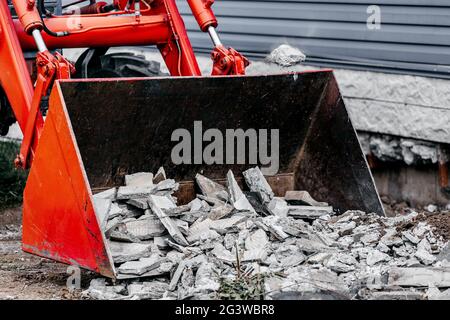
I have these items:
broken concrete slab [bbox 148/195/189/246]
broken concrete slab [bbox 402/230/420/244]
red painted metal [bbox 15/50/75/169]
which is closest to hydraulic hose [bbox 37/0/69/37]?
red painted metal [bbox 15/50/75/169]

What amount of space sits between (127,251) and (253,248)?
0.76 m

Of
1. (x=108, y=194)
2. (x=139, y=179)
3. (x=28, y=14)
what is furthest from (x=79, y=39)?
(x=108, y=194)

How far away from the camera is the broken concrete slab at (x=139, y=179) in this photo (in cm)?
639

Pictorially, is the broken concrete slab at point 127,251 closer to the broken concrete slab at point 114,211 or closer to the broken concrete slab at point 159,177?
the broken concrete slab at point 114,211

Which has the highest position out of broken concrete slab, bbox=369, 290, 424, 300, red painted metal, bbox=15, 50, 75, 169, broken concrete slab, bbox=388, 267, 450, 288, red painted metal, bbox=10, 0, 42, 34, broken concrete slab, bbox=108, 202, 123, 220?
red painted metal, bbox=10, 0, 42, 34

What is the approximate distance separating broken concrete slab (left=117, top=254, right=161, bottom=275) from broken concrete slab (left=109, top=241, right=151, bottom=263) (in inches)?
1.4

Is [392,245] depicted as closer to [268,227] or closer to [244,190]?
[268,227]

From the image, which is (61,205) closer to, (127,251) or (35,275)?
(127,251)

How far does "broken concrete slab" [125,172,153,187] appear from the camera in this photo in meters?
6.39

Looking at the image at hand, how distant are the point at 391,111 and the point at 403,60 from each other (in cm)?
48

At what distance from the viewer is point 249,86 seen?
662 cm

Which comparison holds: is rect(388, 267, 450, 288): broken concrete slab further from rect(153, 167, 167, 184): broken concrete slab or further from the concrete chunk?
rect(153, 167, 167, 184): broken concrete slab

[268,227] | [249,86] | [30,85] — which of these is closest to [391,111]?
[249,86]

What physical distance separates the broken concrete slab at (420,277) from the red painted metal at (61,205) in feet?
5.21
